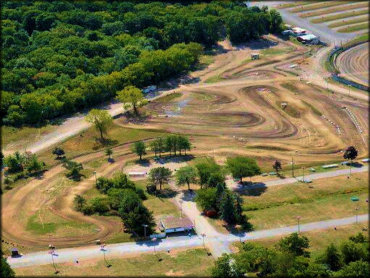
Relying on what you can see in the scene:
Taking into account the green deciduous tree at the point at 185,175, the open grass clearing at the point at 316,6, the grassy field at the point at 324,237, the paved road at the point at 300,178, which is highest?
the open grass clearing at the point at 316,6

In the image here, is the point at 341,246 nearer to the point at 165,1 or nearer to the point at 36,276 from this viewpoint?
the point at 36,276

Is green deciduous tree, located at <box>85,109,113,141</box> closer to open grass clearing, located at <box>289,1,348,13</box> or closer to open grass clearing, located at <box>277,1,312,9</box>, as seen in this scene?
open grass clearing, located at <box>289,1,348,13</box>

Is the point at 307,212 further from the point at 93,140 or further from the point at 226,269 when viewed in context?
the point at 93,140

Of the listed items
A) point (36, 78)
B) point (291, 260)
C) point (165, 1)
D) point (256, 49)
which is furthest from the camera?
point (165, 1)

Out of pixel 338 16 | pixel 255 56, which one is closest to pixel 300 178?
pixel 255 56

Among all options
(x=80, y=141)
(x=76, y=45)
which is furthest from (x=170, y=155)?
(x=76, y=45)

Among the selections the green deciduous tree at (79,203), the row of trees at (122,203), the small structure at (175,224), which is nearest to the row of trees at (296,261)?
the small structure at (175,224)

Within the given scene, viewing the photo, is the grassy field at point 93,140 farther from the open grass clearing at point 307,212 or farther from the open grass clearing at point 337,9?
the open grass clearing at point 337,9

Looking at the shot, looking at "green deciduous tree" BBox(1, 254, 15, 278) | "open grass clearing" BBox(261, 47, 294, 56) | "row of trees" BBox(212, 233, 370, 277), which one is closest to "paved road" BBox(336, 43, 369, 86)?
"open grass clearing" BBox(261, 47, 294, 56)
